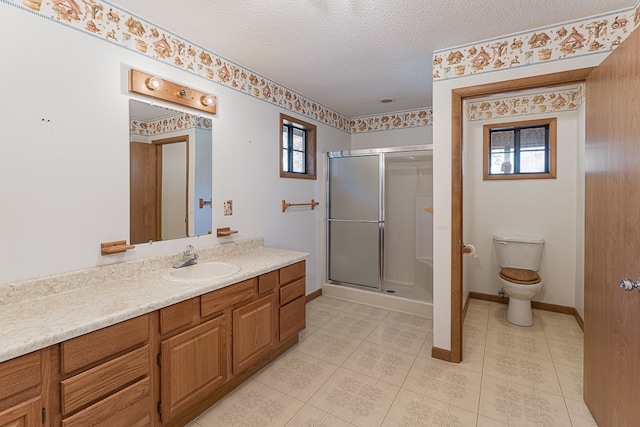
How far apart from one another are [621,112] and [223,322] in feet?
7.48

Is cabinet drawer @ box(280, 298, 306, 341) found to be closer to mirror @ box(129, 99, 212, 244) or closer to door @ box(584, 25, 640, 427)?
mirror @ box(129, 99, 212, 244)

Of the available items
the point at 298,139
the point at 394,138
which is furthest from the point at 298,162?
the point at 394,138

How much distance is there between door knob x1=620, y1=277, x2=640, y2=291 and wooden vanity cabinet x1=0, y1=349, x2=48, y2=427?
225 centimetres

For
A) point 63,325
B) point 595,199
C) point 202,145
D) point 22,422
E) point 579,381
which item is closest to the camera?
point 22,422

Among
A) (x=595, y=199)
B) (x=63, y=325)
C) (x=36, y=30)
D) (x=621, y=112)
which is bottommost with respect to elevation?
(x=63, y=325)

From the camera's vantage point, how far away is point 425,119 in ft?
12.5

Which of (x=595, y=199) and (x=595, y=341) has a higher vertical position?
(x=595, y=199)

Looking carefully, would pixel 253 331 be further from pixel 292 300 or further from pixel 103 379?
pixel 103 379

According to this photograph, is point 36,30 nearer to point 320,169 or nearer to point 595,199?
point 320,169

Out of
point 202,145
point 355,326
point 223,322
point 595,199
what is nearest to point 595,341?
point 595,199

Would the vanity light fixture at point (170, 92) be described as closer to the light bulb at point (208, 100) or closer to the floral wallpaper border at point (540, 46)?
the light bulb at point (208, 100)

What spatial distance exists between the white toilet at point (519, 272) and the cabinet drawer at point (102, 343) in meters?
3.04

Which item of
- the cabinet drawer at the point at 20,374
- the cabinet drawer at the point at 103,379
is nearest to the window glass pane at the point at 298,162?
the cabinet drawer at the point at 103,379

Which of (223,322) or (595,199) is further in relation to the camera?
(223,322)
